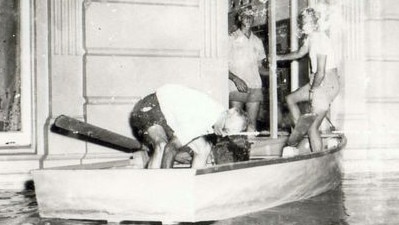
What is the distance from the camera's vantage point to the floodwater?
4.44 m

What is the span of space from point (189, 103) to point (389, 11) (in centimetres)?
468

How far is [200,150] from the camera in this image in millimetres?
5246

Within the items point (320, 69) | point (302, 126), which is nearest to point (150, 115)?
point (302, 126)

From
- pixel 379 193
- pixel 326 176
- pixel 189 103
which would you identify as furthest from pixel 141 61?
pixel 379 193

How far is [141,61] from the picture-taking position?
23.9ft

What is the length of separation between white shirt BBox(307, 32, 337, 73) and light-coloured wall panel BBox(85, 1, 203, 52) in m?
1.70

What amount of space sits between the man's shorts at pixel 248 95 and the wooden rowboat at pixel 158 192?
3228 mm

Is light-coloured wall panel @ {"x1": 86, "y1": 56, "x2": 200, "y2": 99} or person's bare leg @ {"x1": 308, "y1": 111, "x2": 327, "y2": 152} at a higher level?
light-coloured wall panel @ {"x1": 86, "y1": 56, "x2": 200, "y2": 99}

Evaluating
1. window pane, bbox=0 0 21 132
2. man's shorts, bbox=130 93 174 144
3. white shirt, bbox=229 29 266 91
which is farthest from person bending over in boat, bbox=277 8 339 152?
window pane, bbox=0 0 21 132

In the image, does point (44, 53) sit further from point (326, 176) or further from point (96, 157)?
point (326, 176)

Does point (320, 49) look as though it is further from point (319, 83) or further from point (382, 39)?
point (382, 39)

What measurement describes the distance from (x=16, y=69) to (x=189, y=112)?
10.7 feet

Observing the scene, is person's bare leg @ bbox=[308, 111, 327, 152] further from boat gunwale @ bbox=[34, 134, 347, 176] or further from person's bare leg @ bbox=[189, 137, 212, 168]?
person's bare leg @ bbox=[189, 137, 212, 168]

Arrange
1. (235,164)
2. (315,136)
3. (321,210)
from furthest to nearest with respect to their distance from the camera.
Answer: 1. (315,136)
2. (321,210)
3. (235,164)
